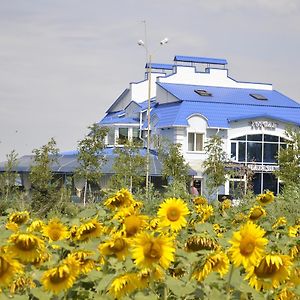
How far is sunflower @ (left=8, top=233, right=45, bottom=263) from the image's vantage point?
10.0ft

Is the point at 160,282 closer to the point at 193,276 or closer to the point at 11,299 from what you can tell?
the point at 193,276

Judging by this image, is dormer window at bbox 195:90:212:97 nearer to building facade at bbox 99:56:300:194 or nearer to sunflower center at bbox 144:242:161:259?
building facade at bbox 99:56:300:194

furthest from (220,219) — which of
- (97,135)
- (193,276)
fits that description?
(97,135)

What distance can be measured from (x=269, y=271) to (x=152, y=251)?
0.40 metres

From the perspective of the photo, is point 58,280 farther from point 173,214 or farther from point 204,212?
point 204,212

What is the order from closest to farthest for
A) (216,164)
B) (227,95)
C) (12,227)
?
(12,227) → (216,164) → (227,95)

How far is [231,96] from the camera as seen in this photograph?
4862 centimetres

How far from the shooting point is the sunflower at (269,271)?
2.69 metres

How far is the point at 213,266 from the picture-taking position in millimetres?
3092

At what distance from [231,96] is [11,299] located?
152ft

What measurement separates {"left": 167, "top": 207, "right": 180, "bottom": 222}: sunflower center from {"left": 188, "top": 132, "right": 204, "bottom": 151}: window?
41.3 meters

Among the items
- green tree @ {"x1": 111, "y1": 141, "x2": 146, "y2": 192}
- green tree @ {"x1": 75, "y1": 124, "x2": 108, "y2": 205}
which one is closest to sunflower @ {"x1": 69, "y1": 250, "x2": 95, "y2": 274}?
green tree @ {"x1": 111, "y1": 141, "x2": 146, "y2": 192}

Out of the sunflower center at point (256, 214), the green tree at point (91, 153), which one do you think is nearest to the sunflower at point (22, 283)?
the sunflower center at point (256, 214)

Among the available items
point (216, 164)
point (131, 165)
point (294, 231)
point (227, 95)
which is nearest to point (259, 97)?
point (227, 95)
